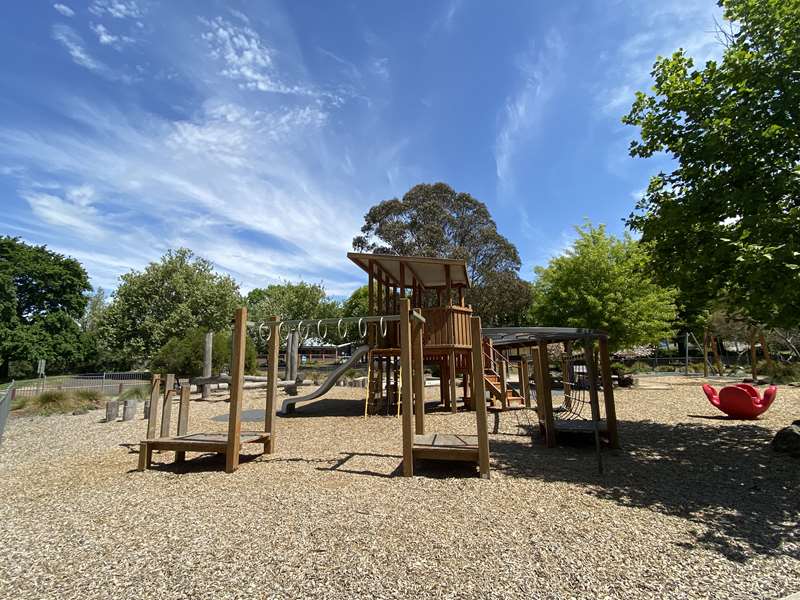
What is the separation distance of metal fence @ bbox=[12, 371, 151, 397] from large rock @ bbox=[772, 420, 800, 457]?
20.5m

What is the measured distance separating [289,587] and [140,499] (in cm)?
298

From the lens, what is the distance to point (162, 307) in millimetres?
34000

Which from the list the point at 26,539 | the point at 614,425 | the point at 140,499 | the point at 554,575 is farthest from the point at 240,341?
the point at 614,425

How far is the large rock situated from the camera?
259 inches

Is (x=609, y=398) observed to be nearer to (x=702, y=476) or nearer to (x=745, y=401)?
(x=702, y=476)

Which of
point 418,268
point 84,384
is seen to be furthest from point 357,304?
point 418,268

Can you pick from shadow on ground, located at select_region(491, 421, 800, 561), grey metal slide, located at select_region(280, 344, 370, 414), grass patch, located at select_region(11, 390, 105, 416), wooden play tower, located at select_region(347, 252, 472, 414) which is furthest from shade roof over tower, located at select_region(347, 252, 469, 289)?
grass patch, located at select_region(11, 390, 105, 416)

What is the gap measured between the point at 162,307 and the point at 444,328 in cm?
2936

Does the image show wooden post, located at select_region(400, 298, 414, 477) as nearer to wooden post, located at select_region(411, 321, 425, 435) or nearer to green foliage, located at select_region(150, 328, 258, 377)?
wooden post, located at select_region(411, 321, 425, 435)

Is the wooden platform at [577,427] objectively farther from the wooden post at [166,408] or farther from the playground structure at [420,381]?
the wooden post at [166,408]

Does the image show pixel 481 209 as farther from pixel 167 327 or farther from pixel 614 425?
pixel 614 425

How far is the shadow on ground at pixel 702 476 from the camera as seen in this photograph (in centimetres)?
405

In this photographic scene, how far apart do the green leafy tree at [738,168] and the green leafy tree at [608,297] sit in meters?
12.2

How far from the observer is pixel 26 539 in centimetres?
397
